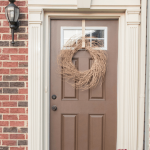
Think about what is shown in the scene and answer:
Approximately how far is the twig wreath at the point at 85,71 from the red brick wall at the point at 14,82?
510mm

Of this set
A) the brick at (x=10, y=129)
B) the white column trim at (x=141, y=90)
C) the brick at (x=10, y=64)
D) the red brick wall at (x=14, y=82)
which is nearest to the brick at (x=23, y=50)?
the red brick wall at (x=14, y=82)

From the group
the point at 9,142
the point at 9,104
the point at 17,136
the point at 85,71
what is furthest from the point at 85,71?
the point at 9,142

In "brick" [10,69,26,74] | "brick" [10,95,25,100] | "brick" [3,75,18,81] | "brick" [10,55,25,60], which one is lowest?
"brick" [10,95,25,100]

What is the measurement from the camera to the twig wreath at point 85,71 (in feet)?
6.39

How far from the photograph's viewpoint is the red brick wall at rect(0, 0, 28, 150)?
6.19ft

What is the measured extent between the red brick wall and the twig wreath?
1.67ft

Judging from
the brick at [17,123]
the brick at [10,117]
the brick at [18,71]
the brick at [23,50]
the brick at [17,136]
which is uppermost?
the brick at [23,50]

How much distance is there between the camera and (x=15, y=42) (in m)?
1.89

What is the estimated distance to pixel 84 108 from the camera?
202 cm

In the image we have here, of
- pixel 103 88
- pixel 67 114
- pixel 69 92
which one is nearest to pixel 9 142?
pixel 67 114

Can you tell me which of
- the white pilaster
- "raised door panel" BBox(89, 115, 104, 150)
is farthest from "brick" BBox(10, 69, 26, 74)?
"raised door panel" BBox(89, 115, 104, 150)

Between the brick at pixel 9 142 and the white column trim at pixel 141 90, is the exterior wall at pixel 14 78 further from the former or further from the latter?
the white column trim at pixel 141 90

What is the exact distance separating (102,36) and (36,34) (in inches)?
34.9

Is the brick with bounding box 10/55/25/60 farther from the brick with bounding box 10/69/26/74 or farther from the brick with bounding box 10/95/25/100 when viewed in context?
the brick with bounding box 10/95/25/100
